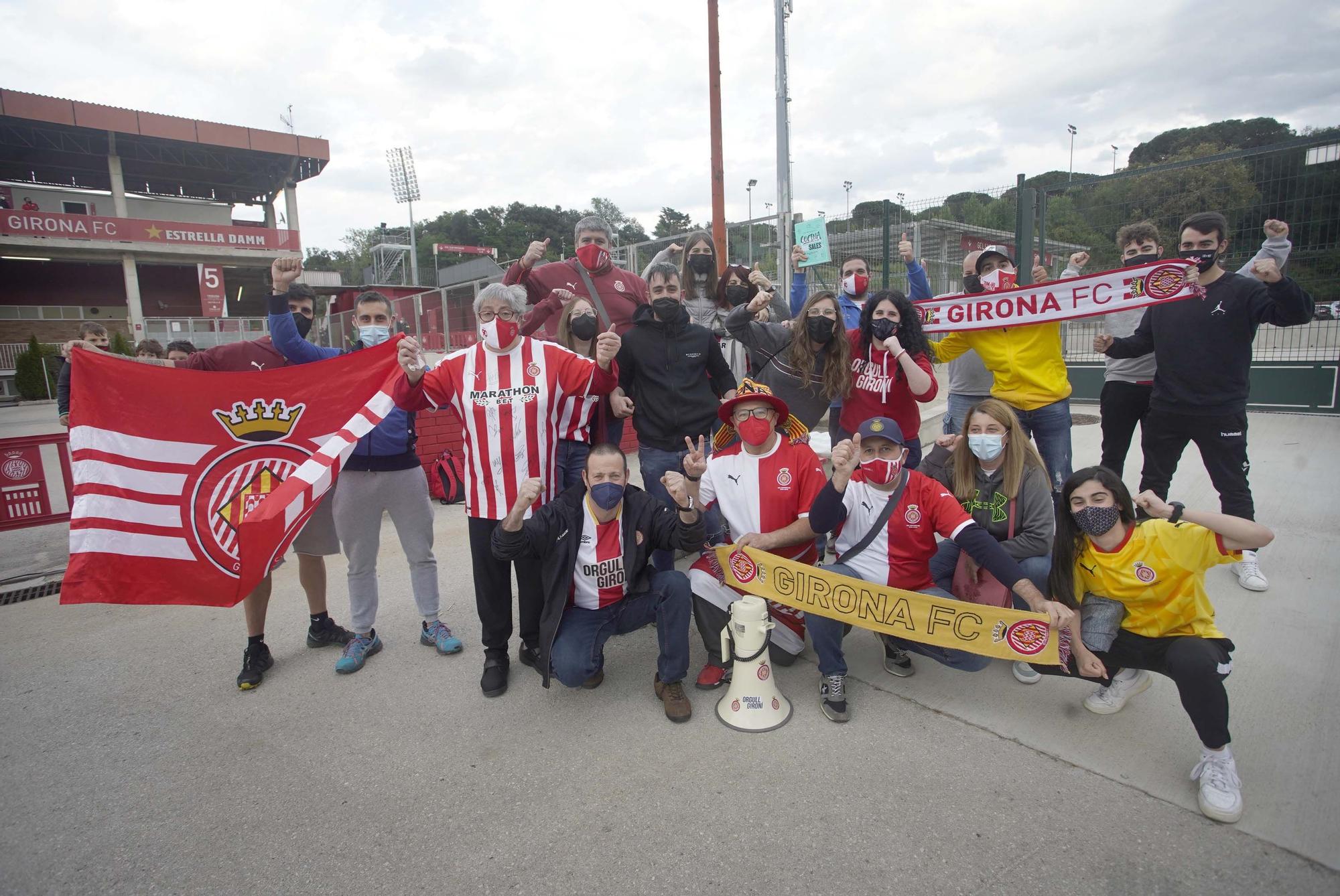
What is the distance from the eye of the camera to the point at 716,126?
32.9 ft

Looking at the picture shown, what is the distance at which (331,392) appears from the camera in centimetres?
370

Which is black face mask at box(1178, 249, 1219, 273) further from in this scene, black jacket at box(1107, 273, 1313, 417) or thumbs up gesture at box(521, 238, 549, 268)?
thumbs up gesture at box(521, 238, 549, 268)

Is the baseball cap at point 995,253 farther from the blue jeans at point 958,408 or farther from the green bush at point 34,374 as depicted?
the green bush at point 34,374

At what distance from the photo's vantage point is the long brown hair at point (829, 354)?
13.0 feet

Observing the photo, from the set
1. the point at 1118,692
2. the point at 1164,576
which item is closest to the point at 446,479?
the point at 1118,692

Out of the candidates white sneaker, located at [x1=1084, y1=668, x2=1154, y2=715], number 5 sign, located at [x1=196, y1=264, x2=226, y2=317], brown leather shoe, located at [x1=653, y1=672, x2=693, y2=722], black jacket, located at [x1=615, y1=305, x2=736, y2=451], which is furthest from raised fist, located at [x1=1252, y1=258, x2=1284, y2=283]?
number 5 sign, located at [x1=196, y1=264, x2=226, y2=317]

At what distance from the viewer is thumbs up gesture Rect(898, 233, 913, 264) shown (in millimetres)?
4467

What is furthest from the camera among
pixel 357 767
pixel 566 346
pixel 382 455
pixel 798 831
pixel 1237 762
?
pixel 566 346

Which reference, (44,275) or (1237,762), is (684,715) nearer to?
(1237,762)

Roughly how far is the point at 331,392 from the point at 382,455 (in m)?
0.45

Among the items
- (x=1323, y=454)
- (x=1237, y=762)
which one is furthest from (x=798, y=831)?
(x=1323, y=454)

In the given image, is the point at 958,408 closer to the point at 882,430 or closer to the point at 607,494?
the point at 882,430

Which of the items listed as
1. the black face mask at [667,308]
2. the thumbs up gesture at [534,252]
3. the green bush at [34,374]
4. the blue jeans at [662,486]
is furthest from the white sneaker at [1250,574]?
the green bush at [34,374]

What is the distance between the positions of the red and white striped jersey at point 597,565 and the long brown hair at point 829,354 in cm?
147
